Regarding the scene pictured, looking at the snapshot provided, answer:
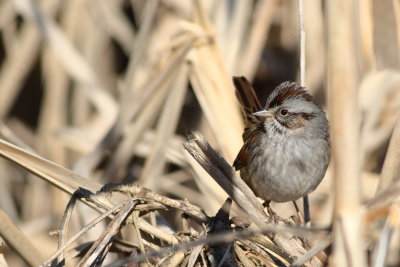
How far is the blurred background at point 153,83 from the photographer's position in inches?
113

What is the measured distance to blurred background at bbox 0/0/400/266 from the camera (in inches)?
113

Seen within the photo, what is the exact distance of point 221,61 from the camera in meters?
2.89

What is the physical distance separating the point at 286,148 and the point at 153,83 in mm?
637

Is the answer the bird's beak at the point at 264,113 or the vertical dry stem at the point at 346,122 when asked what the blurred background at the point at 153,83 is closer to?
the bird's beak at the point at 264,113

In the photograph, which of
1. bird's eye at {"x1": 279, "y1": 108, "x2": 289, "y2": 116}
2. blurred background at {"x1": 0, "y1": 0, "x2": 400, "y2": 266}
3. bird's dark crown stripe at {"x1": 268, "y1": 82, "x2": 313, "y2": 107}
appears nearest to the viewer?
bird's dark crown stripe at {"x1": 268, "y1": 82, "x2": 313, "y2": 107}

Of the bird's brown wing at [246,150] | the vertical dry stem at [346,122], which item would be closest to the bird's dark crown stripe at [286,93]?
the bird's brown wing at [246,150]

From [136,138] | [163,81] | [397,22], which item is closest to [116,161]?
[136,138]

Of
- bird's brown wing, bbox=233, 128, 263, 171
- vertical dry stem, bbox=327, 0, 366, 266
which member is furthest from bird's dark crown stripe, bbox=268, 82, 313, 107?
vertical dry stem, bbox=327, 0, 366, 266

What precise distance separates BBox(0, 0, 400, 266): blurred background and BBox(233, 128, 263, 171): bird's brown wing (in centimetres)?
8

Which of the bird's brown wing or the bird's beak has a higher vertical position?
the bird's beak

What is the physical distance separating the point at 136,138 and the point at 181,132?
1.23m

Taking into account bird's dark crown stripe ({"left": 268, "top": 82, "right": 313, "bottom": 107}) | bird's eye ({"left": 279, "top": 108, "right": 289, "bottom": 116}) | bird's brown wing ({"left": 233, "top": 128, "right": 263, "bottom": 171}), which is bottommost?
bird's brown wing ({"left": 233, "top": 128, "right": 263, "bottom": 171})

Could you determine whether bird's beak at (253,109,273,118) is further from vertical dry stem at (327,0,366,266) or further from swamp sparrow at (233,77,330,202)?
vertical dry stem at (327,0,366,266)

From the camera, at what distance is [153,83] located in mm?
2904
